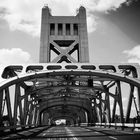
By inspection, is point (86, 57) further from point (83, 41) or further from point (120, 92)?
point (120, 92)

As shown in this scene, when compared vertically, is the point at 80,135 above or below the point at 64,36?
below

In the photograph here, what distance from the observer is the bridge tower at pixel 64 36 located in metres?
42.5

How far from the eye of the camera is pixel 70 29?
4566 centimetres

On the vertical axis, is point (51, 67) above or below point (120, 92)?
above

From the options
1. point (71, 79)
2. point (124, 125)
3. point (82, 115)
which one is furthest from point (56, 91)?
point (82, 115)

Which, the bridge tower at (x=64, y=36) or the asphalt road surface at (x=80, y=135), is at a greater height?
the bridge tower at (x=64, y=36)

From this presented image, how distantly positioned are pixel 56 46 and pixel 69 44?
456 cm

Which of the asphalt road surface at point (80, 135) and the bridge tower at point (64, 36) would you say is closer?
the asphalt road surface at point (80, 135)

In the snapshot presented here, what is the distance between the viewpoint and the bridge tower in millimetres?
42531

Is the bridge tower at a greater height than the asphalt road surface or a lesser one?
greater

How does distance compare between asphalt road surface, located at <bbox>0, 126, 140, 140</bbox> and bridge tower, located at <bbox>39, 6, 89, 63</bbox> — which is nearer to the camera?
asphalt road surface, located at <bbox>0, 126, 140, 140</bbox>

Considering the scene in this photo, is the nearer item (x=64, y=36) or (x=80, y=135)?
(x=80, y=135)

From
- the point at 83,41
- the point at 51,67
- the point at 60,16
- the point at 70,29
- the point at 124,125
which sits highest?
the point at 60,16

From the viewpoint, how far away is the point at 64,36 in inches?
1753
